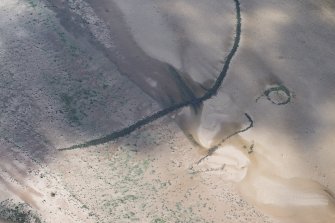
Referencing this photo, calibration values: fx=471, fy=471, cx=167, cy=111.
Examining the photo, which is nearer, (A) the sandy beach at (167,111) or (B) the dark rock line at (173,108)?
(A) the sandy beach at (167,111)

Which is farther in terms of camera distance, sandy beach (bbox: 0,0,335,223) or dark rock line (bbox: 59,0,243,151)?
dark rock line (bbox: 59,0,243,151)

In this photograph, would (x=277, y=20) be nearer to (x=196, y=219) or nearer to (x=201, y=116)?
(x=201, y=116)

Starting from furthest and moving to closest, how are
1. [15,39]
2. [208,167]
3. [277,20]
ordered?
[277,20] → [15,39] → [208,167]

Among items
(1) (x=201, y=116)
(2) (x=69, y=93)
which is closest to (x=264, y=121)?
(1) (x=201, y=116)

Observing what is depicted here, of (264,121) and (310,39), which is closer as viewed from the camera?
(264,121)

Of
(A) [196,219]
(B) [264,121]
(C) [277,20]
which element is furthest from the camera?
(C) [277,20]

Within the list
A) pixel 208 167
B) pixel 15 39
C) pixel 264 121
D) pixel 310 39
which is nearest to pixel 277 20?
pixel 310 39

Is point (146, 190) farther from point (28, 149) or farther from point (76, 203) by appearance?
point (28, 149)

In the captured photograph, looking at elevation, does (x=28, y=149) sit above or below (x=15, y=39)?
below

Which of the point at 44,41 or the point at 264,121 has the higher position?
the point at 44,41
